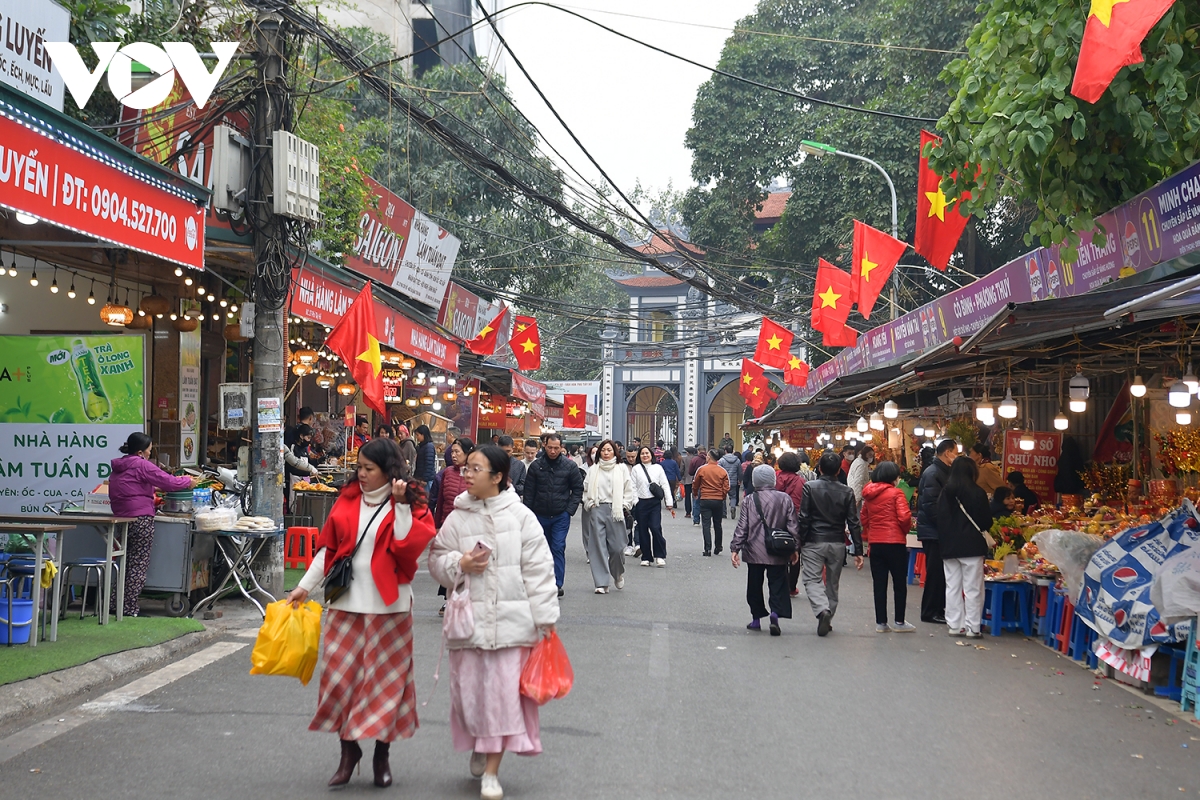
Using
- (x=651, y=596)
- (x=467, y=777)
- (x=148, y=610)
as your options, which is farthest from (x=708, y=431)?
(x=467, y=777)

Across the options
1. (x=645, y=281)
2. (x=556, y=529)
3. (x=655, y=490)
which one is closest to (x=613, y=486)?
(x=556, y=529)

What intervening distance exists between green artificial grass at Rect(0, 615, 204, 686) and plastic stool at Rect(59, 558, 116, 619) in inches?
5.8

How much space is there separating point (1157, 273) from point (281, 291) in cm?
772

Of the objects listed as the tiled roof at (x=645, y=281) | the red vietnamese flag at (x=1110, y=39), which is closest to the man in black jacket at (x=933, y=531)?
the red vietnamese flag at (x=1110, y=39)

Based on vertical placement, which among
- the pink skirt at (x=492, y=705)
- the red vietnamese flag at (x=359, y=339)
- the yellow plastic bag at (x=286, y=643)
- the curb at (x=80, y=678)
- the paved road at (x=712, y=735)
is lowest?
the paved road at (x=712, y=735)

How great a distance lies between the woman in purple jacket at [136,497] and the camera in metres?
8.81

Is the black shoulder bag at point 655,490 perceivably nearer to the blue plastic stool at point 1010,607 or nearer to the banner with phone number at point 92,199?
the blue plastic stool at point 1010,607

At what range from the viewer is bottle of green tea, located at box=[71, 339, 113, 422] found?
938 centimetres

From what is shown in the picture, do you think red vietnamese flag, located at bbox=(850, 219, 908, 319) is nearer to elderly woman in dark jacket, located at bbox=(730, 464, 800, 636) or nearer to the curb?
elderly woman in dark jacket, located at bbox=(730, 464, 800, 636)

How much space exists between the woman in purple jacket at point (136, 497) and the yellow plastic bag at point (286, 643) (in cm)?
450

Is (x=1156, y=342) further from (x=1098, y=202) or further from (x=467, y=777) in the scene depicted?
(x=467, y=777)

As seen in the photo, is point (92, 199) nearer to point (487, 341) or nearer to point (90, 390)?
point (90, 390)

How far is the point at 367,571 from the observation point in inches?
192

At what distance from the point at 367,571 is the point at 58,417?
5.90m
